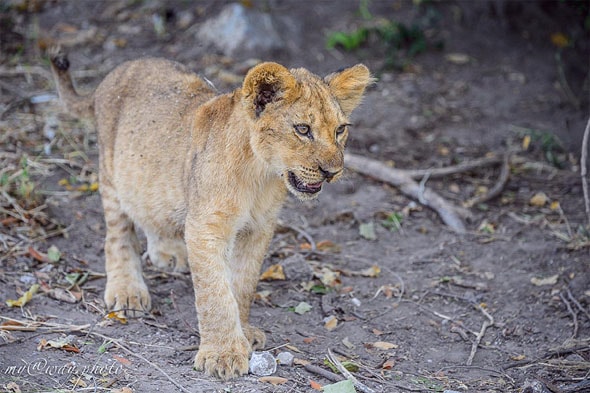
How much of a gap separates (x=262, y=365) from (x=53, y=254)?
2.34m

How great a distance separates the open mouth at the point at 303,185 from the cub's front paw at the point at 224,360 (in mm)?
1006

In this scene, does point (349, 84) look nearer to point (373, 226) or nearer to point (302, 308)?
point (302, 308)

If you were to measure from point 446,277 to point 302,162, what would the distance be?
2.39 metres

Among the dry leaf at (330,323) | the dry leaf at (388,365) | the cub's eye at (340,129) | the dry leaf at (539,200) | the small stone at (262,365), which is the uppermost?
the cub's eye at (340,129)

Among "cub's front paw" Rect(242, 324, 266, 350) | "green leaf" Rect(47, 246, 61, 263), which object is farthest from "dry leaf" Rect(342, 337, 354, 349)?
"green leaf" Rect(47, 246, 61, 263)

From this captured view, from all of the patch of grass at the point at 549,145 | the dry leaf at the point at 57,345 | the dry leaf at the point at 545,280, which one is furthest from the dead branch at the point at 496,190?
the dry leaf at the point at 57,345

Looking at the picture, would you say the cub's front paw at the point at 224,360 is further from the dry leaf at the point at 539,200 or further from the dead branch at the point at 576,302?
the dry leaf at the point at 539,200

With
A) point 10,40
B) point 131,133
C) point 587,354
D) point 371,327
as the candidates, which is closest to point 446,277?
point 371,327

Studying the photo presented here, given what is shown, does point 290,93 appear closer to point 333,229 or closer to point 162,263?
point 162,263

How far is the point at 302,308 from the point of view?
6262 millimetres

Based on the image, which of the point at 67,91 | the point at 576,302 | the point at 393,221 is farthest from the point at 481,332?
the point at 67,91

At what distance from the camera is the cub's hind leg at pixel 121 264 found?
596 cm

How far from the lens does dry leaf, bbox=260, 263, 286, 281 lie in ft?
21.9

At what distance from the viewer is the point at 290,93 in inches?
195
